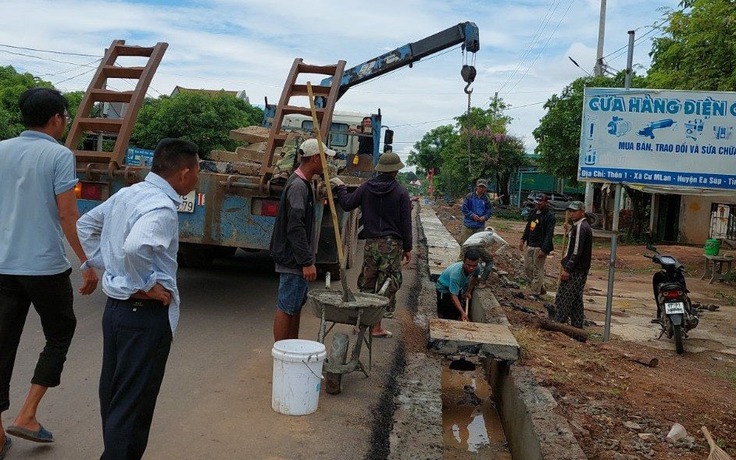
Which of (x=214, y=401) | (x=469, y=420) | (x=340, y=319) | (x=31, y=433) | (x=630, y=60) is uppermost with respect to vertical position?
(x=630, y=60)

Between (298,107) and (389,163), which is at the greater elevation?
(298,107)

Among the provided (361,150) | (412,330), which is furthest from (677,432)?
(361,150)

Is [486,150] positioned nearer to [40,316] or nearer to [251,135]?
[251,135]

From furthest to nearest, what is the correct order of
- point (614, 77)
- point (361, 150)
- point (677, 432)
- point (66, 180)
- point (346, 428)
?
point (614, 77)
point (361, 150)
point (677, 432)
point (346, 428)
point (66, 180)

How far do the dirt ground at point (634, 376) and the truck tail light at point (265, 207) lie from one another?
2824 mm

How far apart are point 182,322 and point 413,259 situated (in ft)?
27.6

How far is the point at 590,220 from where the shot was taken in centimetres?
964

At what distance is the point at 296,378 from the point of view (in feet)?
15.1

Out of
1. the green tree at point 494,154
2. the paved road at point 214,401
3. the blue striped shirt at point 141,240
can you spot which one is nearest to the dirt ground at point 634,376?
the paved road at point 214,401

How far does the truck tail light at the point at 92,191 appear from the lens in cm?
725

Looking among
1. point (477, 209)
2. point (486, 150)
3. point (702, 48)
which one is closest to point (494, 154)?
point (486, 150)

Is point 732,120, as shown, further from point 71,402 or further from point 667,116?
point 71,402

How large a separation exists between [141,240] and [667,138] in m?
6.53

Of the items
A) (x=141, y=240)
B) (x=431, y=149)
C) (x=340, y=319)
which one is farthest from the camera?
(x=431, y=149)
